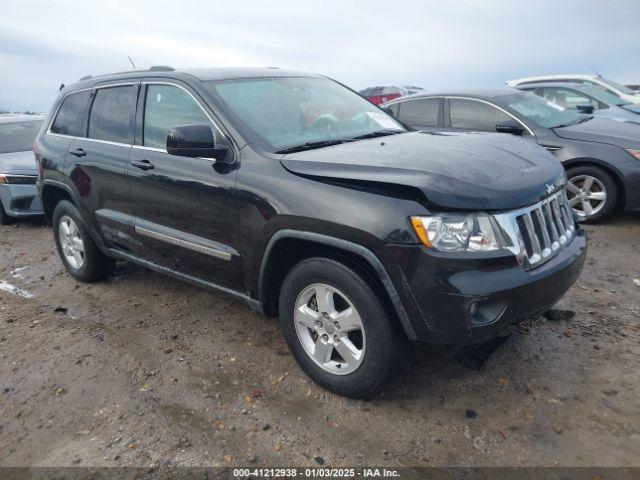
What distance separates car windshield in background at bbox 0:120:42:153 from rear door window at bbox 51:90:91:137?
3.83 m

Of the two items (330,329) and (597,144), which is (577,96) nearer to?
(597,144)

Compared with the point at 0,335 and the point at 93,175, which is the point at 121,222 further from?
the point at 0,335

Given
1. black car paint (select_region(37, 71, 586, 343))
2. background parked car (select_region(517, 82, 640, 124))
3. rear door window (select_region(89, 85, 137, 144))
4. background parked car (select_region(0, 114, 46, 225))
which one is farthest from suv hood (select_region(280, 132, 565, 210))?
background parked car (select_region(517, 82, 640, 124))

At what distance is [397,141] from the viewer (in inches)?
132

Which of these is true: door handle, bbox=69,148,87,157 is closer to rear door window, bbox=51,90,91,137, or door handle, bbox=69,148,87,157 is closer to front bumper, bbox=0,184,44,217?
rear door window, bbox=51,90,91,137

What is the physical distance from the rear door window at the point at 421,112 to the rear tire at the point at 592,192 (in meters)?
1.83

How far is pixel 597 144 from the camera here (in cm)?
595

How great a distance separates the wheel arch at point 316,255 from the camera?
2605 millimetres

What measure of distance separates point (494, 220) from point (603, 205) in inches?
162

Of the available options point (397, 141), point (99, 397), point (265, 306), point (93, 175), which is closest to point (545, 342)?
point (397, 141)

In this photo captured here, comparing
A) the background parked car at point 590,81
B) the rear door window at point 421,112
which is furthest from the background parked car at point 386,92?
the rear door window at point 421,112

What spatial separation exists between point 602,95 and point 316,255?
9.69 metres

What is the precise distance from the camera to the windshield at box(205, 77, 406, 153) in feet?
11.0

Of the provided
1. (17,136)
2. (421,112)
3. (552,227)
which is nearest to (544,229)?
(552,227)
